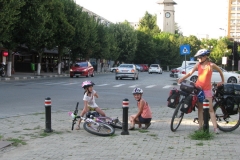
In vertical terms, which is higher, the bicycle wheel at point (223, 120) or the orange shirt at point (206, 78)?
the orange shirt at point (206, 78)

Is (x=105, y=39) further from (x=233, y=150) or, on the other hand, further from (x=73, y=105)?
(x=233, y=150)

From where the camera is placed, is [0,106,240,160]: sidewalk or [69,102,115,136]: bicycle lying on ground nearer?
[0,106,240,160]: sidewalk

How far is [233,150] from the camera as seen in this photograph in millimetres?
7422

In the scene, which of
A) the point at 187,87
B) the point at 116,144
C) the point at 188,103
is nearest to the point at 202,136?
the point at 188,103

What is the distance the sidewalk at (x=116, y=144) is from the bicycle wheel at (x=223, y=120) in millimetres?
154

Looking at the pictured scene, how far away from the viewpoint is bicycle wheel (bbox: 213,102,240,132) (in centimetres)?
949

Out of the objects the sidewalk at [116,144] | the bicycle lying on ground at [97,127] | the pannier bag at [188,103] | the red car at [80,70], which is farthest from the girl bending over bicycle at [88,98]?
the red car at [80,70]

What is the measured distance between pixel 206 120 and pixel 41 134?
353cm

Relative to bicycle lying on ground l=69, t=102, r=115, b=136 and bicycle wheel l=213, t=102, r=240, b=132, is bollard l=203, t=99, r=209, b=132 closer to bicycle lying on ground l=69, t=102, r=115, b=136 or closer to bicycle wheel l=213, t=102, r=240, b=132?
bicycle wheel l=213, t=102, r=240, b=132

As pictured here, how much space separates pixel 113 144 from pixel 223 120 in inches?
121

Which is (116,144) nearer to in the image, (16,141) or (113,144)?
(113,144)

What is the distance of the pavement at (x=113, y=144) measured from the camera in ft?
23.1

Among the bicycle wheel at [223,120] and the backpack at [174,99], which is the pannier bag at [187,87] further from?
the bicycle wheel at [223,120]

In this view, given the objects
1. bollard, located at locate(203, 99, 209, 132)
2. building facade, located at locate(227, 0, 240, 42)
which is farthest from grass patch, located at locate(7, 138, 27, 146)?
building facade, located at locate(227, 0, 240, 42)
